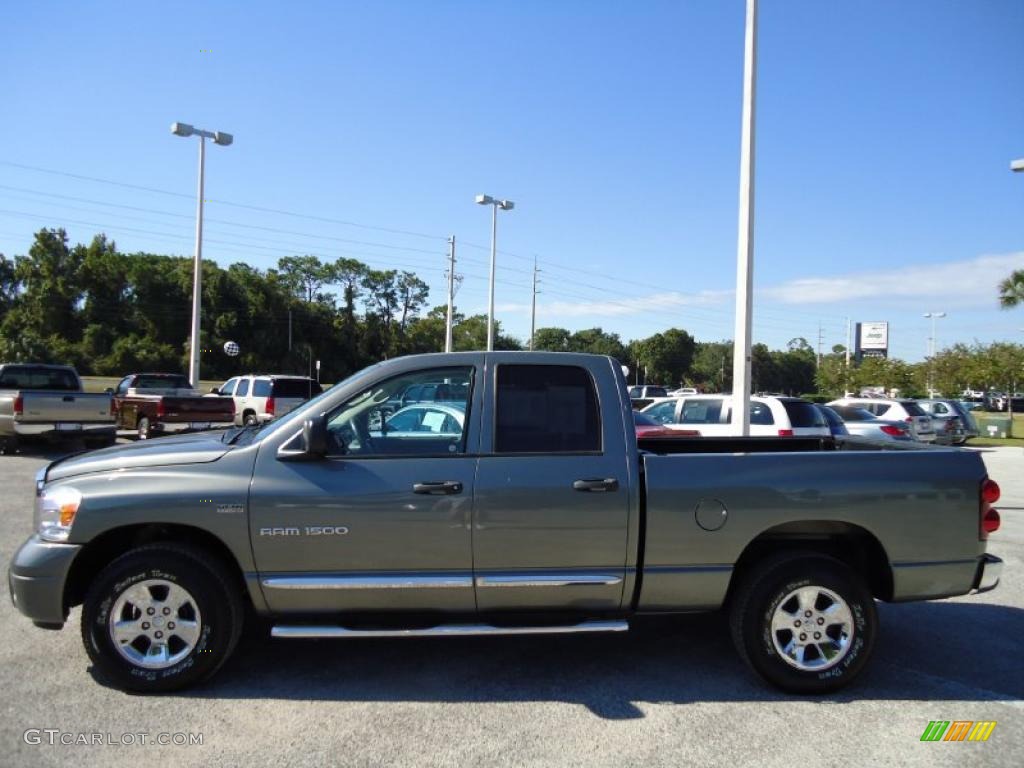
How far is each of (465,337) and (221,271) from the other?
27.7 metres

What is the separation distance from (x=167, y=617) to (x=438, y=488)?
162cm

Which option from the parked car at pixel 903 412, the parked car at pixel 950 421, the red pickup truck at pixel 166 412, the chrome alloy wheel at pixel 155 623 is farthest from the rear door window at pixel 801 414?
the red pickup truck at pixel 166 412

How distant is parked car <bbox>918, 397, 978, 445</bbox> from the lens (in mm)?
23391

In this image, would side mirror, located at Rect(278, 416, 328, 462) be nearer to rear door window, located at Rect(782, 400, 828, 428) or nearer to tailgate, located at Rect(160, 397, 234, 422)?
rear door window, located at Rect(782, 400, 828, 428)

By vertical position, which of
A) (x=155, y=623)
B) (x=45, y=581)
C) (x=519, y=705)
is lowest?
(x=519, y=705)

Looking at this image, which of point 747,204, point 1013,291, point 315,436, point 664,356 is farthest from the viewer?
point 664,356

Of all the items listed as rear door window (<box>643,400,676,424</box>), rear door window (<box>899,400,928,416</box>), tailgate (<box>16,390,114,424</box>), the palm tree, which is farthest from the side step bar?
the palm tree

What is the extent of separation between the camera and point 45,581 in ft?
12.8

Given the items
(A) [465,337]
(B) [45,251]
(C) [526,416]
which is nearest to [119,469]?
(C) [526,416]

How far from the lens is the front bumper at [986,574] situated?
4227mm

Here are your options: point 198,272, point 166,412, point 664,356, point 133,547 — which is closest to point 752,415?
point 133,547

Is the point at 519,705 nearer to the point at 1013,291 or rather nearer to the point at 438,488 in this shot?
the point at 438,488

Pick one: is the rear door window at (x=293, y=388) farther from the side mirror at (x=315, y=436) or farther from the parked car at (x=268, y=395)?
the side mirror at (x=315, y=436)

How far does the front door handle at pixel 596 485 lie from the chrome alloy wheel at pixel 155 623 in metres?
2.16
